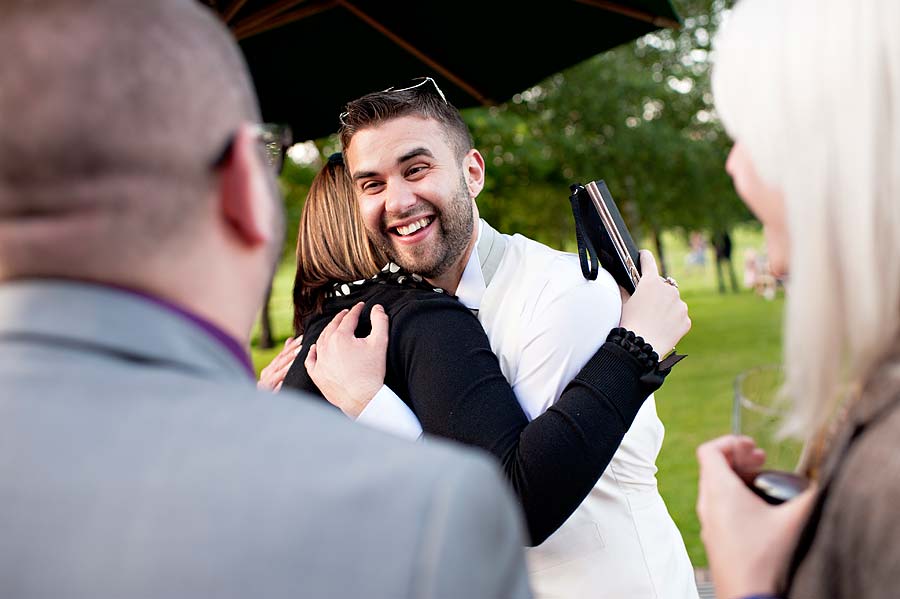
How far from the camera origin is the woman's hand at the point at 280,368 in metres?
2.49

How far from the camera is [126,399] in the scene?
835 mm

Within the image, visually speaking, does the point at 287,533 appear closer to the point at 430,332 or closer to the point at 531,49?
the point at 430,332

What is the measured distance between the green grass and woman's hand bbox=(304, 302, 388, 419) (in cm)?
87

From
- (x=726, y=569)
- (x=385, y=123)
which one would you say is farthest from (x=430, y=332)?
(x=726, y=569)

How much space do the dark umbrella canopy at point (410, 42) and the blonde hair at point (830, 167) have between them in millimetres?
2475

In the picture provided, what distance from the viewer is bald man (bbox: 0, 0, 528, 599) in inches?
30.7

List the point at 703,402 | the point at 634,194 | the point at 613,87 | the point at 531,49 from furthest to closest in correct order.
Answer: the point at 634,194 → the point at 613,87 → the point at 703,402 → the point at 531,49

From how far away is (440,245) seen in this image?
241 cm

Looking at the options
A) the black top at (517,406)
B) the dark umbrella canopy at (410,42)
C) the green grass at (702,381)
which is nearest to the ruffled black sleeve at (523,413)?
the black top at (517,406)

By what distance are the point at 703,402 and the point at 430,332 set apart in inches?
337

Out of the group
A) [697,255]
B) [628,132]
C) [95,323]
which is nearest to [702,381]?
[628,132]

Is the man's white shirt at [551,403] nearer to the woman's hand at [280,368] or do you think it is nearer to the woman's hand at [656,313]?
the woman's hand at [656,313]

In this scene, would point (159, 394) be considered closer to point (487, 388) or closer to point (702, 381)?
point (487, 388)

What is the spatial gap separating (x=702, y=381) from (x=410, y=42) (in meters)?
8.50
